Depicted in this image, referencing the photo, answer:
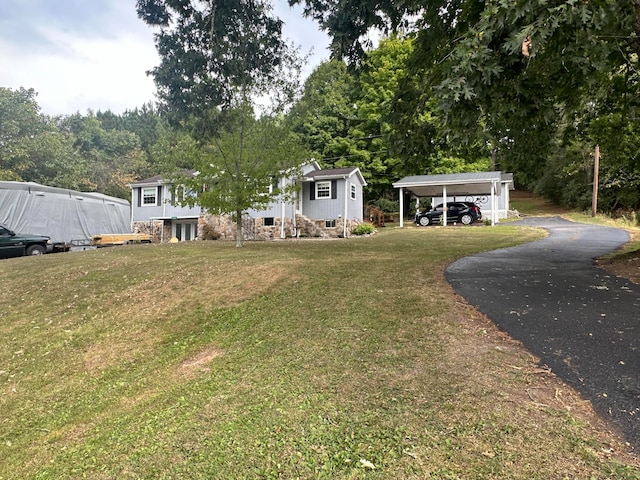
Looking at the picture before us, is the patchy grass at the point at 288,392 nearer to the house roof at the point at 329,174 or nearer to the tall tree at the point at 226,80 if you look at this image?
the tall tree at the point at 226,80

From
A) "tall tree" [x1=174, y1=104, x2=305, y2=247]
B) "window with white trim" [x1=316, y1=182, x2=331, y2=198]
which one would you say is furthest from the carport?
"tall tree" [x1=174, y1=104, x2=305, y2=247]

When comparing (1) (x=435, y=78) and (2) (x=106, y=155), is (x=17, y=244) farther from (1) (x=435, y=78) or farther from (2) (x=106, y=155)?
(2) (x=106, y=155)

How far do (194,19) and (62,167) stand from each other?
1286 inches

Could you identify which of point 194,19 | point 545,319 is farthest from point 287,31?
point 545,319

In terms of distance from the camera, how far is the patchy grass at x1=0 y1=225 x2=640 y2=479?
2.38 m

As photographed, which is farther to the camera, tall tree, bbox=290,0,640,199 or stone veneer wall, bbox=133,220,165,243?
stone veneer wall, bbox=133,220,165,243

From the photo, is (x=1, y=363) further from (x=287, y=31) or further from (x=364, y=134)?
(x=364, y=134)

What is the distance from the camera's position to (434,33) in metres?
7.45

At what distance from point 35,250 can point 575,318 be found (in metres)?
18.9

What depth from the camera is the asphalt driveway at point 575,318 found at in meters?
2.94

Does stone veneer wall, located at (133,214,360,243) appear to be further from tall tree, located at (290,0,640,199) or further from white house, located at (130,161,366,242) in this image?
tall tree, located at (290,0,640,199)

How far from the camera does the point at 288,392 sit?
328 cm

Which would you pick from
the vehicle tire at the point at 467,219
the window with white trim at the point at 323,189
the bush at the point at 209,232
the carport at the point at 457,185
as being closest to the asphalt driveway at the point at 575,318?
the window with white trim at the point at 323,189

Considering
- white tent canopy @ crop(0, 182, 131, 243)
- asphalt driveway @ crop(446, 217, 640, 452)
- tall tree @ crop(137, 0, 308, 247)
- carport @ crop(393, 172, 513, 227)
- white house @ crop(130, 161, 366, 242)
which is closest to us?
asphalt driveway @ crop(446, 217, 640, 452)
